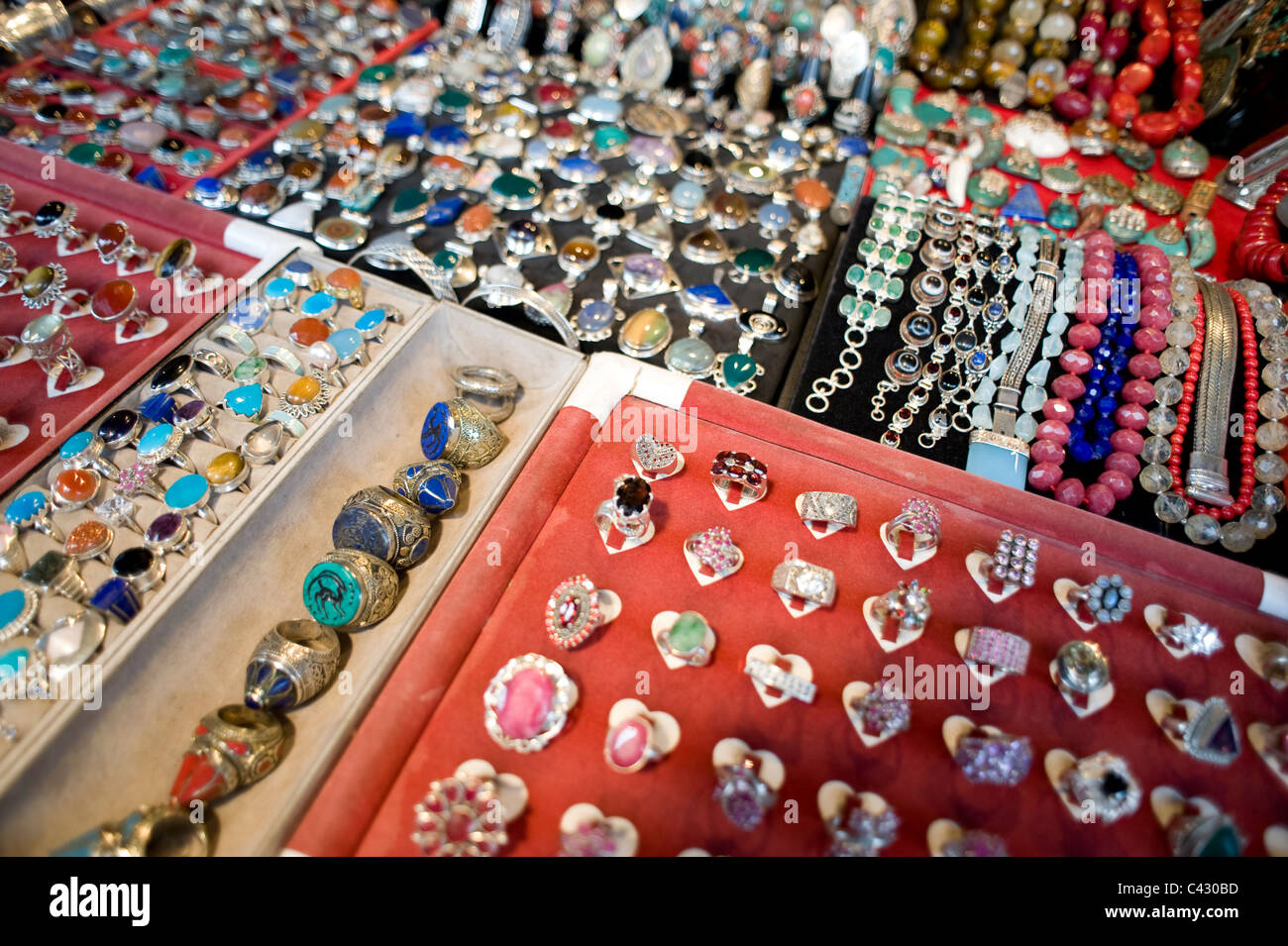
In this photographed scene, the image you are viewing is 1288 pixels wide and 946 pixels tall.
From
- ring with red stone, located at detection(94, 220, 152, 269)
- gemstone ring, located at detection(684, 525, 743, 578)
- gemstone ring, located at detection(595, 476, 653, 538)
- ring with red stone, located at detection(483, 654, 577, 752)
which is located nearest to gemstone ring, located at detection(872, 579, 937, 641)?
gemstone ring, located at detection(684, 525, 743, 578)

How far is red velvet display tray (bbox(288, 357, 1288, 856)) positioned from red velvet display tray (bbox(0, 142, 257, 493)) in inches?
42.6

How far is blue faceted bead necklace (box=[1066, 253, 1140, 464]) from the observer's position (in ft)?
6.31

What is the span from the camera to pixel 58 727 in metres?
1.28

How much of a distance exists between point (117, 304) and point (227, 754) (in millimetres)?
1361

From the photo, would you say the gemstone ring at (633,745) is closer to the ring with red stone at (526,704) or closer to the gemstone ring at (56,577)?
the ring with red stone at (526,704)

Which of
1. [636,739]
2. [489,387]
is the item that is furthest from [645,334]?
[636,739]

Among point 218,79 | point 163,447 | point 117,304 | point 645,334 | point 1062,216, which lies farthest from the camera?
point 218,79

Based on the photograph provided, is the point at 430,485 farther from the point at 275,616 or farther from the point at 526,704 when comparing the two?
the point at 526,704

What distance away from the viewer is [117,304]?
198 centimetres

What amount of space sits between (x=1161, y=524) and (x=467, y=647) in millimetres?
1717

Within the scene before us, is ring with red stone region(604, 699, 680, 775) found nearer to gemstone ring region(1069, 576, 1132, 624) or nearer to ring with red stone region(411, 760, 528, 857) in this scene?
ring with red stone region(411, 760, 528, 857)

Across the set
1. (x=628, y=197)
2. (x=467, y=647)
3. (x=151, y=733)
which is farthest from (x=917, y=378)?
(x=151, y=733)
